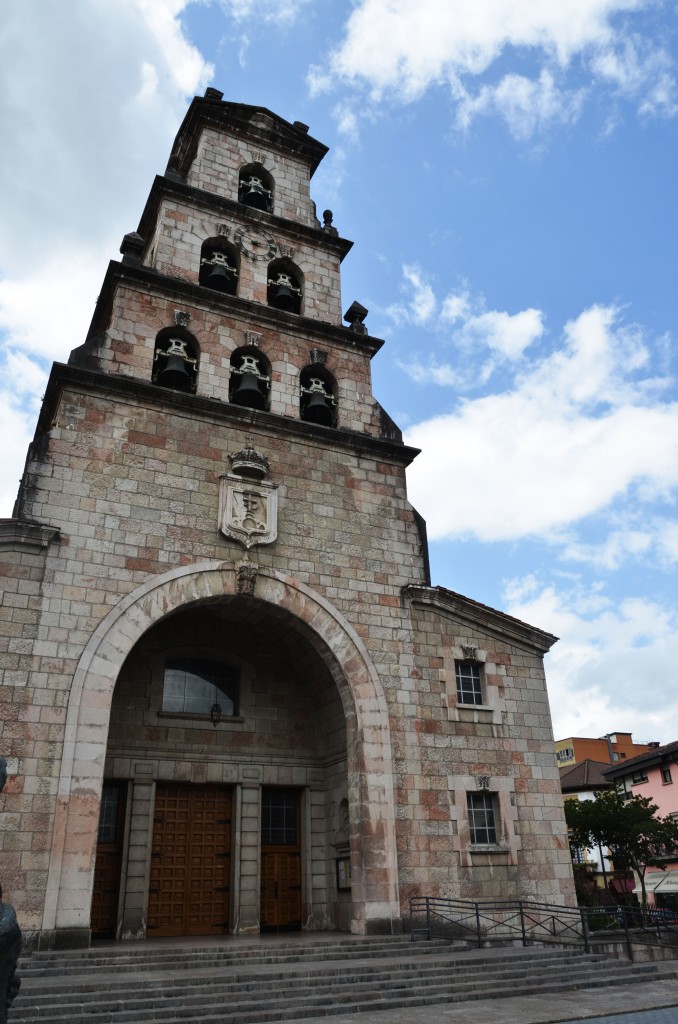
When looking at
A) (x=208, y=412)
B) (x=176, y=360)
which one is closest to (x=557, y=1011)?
(x=208, y=412)

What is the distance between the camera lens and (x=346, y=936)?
13000mm

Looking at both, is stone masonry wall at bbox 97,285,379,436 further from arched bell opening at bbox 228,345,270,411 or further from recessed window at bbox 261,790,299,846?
recessed window at bbox 261,790,299,846

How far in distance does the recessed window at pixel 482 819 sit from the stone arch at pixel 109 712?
6.07 feet

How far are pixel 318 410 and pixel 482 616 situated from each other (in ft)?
18.6

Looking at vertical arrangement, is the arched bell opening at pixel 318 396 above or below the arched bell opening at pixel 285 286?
below

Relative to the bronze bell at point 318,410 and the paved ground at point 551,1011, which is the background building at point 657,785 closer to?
the paved ground at point 551,1011

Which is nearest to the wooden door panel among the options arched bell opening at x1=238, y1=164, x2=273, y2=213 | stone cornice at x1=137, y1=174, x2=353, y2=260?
stone cornice at x1=137, y1=174, x2=353, y2=260

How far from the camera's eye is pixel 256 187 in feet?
65.9

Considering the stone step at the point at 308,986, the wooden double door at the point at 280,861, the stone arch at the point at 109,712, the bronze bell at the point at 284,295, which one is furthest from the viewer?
the bronze bell at the point at 284,295

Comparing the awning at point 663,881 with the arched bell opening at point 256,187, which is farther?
the awning at point 663,881

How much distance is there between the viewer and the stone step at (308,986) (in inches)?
340

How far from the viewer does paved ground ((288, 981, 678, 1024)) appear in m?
8.72

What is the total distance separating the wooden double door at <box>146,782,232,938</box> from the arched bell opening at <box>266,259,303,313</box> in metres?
10.9

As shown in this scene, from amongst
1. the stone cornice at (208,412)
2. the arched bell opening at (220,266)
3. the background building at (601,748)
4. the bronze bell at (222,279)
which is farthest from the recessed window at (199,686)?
the background building at (601,748)
